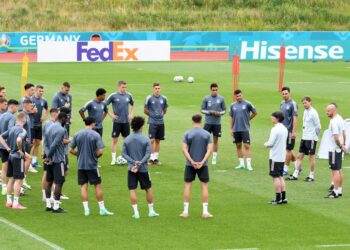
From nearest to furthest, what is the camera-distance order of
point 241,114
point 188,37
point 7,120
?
point 7,120
point 241,114
point 188,37

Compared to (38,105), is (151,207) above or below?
below

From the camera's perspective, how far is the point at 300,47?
6188 centimetres

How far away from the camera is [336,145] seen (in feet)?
72.5

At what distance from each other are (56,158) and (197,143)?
119 inches

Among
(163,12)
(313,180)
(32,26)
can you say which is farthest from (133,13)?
(313,180)

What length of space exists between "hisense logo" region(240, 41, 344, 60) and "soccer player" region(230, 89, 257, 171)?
3567cm

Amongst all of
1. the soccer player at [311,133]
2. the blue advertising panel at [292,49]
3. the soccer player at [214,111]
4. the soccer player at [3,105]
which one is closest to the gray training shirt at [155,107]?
the soccer player at [214,111]

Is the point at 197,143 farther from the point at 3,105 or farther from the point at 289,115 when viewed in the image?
the point at 289,115

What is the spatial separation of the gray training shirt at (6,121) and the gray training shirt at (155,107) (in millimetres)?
6156

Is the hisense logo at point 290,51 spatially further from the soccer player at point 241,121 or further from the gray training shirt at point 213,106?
the soccer player at point 241,121

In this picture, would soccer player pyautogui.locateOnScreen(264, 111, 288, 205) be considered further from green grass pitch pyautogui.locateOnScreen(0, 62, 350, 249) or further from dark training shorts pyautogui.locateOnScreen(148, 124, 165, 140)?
dark training shorts pyautogui.locateOnScreen(148, 124, 165, 140)

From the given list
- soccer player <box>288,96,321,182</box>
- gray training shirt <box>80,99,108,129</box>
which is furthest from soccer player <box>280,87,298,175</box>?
gray training shirt <box>80,99,108,129</box>

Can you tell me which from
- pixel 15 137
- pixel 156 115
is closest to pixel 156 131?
pixel 156 115

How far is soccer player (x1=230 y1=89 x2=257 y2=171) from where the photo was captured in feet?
84.9
